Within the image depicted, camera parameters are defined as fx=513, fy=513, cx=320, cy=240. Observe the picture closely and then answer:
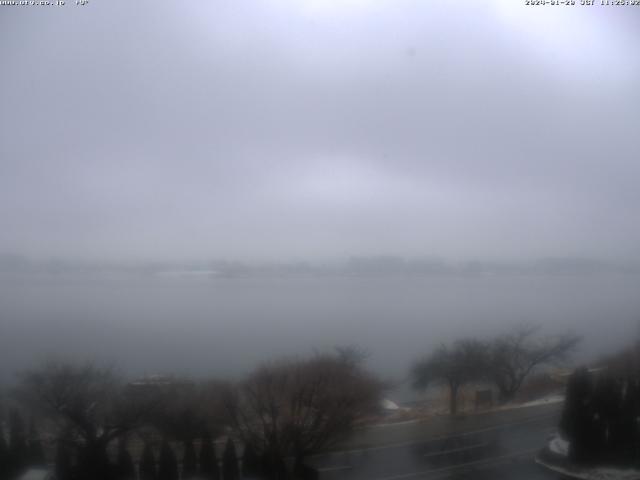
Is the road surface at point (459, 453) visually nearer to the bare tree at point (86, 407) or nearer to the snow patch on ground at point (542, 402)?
the snow patch on ground at point (542, 402)

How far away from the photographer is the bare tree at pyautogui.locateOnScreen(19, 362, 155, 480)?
299 cm

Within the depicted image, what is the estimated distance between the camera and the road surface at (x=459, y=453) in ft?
10.5

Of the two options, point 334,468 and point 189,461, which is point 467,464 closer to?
point 334,468

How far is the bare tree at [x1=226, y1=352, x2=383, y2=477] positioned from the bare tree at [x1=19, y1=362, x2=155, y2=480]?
0.61 m

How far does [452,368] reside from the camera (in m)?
3.57

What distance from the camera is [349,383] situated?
319 cm

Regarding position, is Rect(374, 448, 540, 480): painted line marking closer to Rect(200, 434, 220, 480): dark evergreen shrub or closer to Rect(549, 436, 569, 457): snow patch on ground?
Rect(549, 436, 569, 457): snow patch on ground

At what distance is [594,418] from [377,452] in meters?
Answer: 1.58

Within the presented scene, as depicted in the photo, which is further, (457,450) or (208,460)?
(457,450)

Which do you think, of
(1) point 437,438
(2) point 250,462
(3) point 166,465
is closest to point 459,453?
(1) point 437,438

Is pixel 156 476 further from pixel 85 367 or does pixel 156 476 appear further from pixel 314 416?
pixel 314 416

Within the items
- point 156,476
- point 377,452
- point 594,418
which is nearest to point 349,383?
point 377,452

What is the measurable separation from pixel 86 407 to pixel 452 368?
2.36 meters

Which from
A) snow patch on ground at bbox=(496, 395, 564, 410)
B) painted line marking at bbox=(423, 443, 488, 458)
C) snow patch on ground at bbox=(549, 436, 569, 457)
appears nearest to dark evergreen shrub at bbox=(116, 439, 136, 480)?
painted line marking at bbox=(423, 443, 488, 458)
